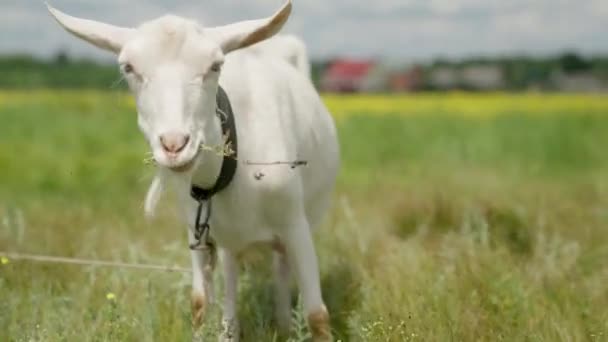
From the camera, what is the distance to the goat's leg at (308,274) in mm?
4551

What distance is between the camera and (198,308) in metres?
4.81

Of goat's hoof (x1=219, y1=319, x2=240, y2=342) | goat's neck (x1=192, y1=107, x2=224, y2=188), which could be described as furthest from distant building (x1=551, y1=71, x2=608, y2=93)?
goat's neck (x1=192, y1=107, x2=224, y2=188)

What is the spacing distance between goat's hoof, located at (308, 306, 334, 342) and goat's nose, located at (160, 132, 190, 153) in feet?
5.03

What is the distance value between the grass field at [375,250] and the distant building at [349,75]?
35.6m

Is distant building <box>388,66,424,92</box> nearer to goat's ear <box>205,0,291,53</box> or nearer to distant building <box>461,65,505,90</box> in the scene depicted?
distant building <box>461,65,505,90</box>

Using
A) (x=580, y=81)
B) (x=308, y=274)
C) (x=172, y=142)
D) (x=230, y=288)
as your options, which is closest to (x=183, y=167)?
(x=172, y=142)

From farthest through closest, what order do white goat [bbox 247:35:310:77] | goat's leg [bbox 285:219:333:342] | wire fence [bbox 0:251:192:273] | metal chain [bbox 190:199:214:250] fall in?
white goat [bbox 247:35:310:77]
wire fence [bbox 0:251:192:273]
goat's leg [bbox 285:219:333:342]
metal chain [bbox 190:199:214:250]

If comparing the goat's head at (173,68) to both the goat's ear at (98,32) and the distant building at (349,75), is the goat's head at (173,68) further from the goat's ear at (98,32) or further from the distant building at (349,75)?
the distant building at (349,75)

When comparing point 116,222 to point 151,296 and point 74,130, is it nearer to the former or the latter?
point 151,296

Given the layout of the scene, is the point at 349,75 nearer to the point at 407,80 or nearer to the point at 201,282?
the point at 407,80

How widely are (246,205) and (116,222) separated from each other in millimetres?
4156

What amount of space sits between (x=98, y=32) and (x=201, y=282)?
155cm

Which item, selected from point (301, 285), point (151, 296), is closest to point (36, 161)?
point (151, 296)

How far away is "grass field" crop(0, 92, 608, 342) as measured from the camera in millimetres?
4727
